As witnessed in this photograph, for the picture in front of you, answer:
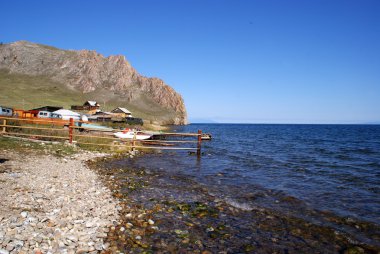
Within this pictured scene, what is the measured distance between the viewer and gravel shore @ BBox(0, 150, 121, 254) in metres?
5.99

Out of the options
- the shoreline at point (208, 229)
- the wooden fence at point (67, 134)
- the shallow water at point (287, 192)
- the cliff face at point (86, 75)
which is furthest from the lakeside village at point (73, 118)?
the cliff face at point (86, 75)

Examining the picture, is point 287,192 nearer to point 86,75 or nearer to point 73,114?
point 73,114

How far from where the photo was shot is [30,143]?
65.1ft

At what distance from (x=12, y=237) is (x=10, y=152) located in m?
12.7

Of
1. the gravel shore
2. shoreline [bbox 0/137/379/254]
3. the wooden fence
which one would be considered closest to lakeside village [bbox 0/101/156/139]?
the wooden fence

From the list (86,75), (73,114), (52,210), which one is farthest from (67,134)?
(86,75)

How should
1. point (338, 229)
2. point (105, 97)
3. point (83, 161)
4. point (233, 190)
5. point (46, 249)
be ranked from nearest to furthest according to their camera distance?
point (46, 249), point (338, 229), point (233, 190), point (83, 161), point (105, 97)

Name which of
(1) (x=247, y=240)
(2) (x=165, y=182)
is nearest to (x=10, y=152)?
(2) (x=165, y=182)

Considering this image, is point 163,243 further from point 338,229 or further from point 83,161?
point 83,161

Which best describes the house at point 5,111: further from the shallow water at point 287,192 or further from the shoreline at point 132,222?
the shoreline at point 132,222

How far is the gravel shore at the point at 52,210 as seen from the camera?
5988mm

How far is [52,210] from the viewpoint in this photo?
310 inches

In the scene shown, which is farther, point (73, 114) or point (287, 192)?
point (73, 114)

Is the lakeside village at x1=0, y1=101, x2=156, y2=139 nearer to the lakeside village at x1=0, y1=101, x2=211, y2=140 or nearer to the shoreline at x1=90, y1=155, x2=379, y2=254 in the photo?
the lakeside village at x1=0, y1=101, x2=211, y2=140
